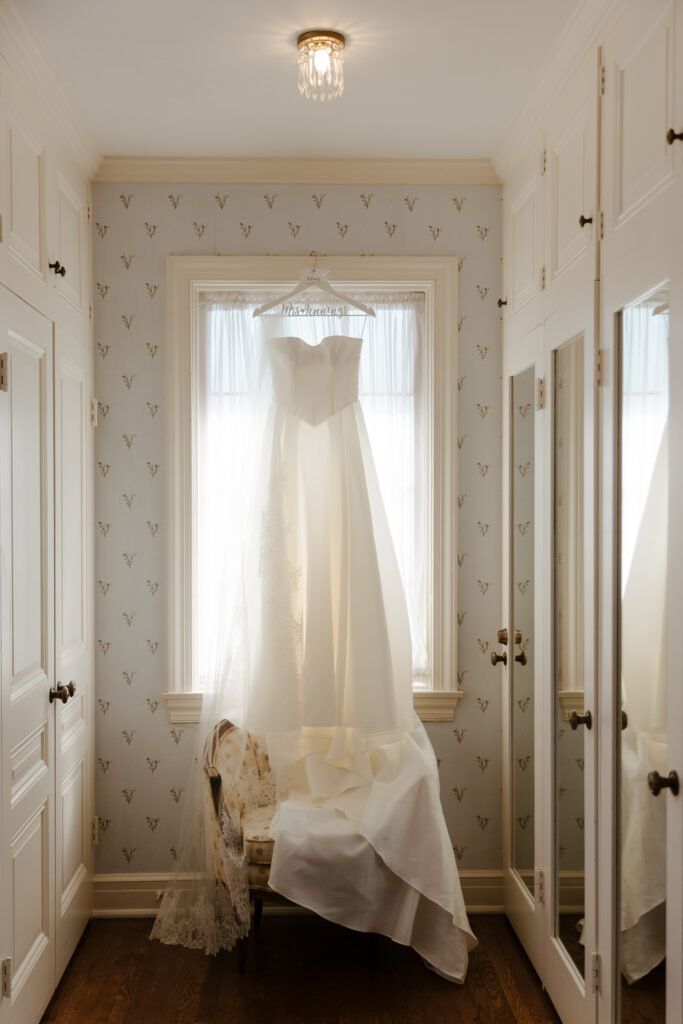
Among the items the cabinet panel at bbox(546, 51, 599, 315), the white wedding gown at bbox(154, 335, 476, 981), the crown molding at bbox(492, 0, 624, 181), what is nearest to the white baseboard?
the white wedding gown at bbox(154, 335, 476, 981)

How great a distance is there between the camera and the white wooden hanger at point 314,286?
2.80m

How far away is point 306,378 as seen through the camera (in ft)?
9.07

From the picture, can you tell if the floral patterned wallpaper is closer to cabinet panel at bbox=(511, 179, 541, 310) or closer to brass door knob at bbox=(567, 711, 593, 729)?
cabinet panel at bbox=(511, 179, 541, 310)

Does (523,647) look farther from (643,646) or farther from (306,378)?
(306,378)

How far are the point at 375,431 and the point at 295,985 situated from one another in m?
1.88

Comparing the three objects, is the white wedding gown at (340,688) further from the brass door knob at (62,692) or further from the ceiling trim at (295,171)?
the ceiling trim at (295,171)

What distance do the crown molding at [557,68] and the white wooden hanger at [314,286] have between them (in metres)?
0.73

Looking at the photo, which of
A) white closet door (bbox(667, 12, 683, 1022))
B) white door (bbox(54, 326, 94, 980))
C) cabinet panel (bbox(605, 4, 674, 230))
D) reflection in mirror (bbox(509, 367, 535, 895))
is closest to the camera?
white closet door (bbox(667, 12, 683, 1022))

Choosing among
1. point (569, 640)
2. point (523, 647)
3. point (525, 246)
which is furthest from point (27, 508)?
point (525, 246)

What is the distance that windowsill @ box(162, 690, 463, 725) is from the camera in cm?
308

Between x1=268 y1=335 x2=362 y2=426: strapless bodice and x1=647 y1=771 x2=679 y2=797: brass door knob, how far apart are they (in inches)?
60.6

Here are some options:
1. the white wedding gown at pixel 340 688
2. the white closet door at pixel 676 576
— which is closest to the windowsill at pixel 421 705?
the white wedding gown at pixel 340 688

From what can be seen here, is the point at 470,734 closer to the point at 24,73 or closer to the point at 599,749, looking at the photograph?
the point at 599,749

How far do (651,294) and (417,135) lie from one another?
4.64ft
